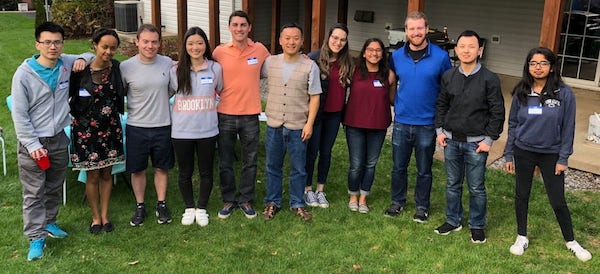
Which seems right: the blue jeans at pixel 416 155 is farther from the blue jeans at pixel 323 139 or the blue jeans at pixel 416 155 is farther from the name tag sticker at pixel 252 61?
the name tag sticker at pixel 252 61

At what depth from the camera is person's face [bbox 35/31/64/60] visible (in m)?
3.27

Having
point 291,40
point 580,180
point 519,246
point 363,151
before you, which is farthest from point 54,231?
point 580,180

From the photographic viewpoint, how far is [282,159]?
4.11 m

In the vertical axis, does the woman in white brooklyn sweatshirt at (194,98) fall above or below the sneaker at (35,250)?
above

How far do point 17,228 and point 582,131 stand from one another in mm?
5760

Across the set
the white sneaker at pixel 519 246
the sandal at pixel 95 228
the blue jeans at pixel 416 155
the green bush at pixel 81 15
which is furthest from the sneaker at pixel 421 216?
the green bush at pixel 81 15

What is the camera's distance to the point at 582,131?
6.33m

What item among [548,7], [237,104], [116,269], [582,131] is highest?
[548,7]

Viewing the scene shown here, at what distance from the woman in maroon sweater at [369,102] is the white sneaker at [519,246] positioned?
43.8 inches

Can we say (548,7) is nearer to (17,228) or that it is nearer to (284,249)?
(284,249)

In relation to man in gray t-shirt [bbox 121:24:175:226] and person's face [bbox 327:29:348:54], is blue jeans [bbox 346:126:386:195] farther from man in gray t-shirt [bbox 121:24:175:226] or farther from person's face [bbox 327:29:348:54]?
man in gray t-shirt [bbox 121:24:175:226]

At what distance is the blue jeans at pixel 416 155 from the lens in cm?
383

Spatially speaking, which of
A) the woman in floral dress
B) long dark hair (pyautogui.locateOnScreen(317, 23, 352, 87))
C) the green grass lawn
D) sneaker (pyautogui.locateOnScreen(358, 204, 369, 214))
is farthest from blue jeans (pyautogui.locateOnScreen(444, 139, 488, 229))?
the woman in floral dress

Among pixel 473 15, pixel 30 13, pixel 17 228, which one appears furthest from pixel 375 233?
pixel 30 13
